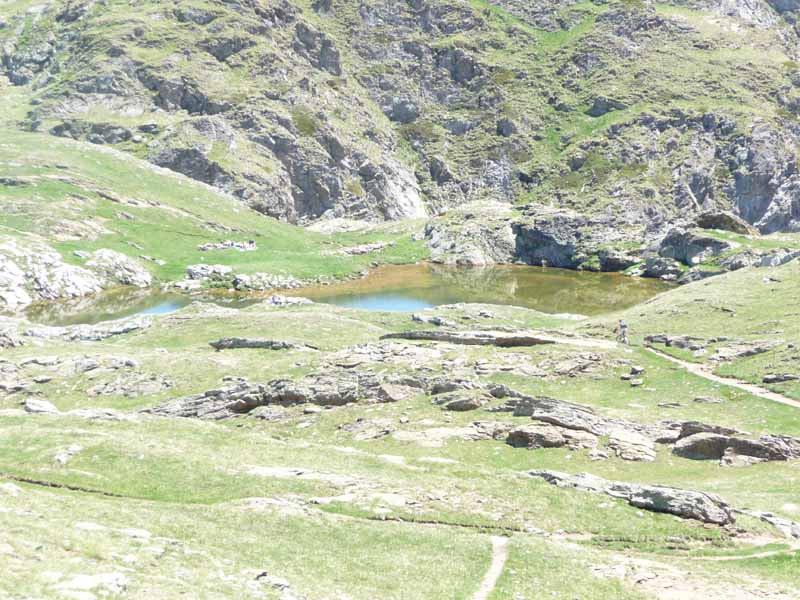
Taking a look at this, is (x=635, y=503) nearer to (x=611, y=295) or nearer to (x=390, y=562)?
(x=390, y=562)

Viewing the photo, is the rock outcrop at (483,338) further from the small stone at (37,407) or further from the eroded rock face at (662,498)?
the small stone at (37,407)

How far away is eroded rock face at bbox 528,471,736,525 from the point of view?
29.1 m

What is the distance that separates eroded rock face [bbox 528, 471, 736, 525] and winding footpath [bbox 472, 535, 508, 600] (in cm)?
655

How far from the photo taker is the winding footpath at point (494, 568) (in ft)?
74.3

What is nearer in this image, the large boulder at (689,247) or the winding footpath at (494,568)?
the winding footpath at (494,568)

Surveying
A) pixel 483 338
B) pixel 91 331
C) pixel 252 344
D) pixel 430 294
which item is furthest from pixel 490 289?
pixel 252 344

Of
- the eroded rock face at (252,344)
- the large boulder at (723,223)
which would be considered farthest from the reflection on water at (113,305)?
the large boulder at (723,223)

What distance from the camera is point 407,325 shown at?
83.2m

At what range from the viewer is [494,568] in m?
24.6

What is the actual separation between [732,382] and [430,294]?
88.3 m

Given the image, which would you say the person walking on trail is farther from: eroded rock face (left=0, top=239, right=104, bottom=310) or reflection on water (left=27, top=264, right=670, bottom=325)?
eroded rock face (left=0, top=239, right=104, bottom=310)

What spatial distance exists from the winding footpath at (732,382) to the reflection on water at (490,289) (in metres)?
60.7

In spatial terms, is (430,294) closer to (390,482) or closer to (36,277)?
(36,277)

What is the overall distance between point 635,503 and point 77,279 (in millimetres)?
123670
